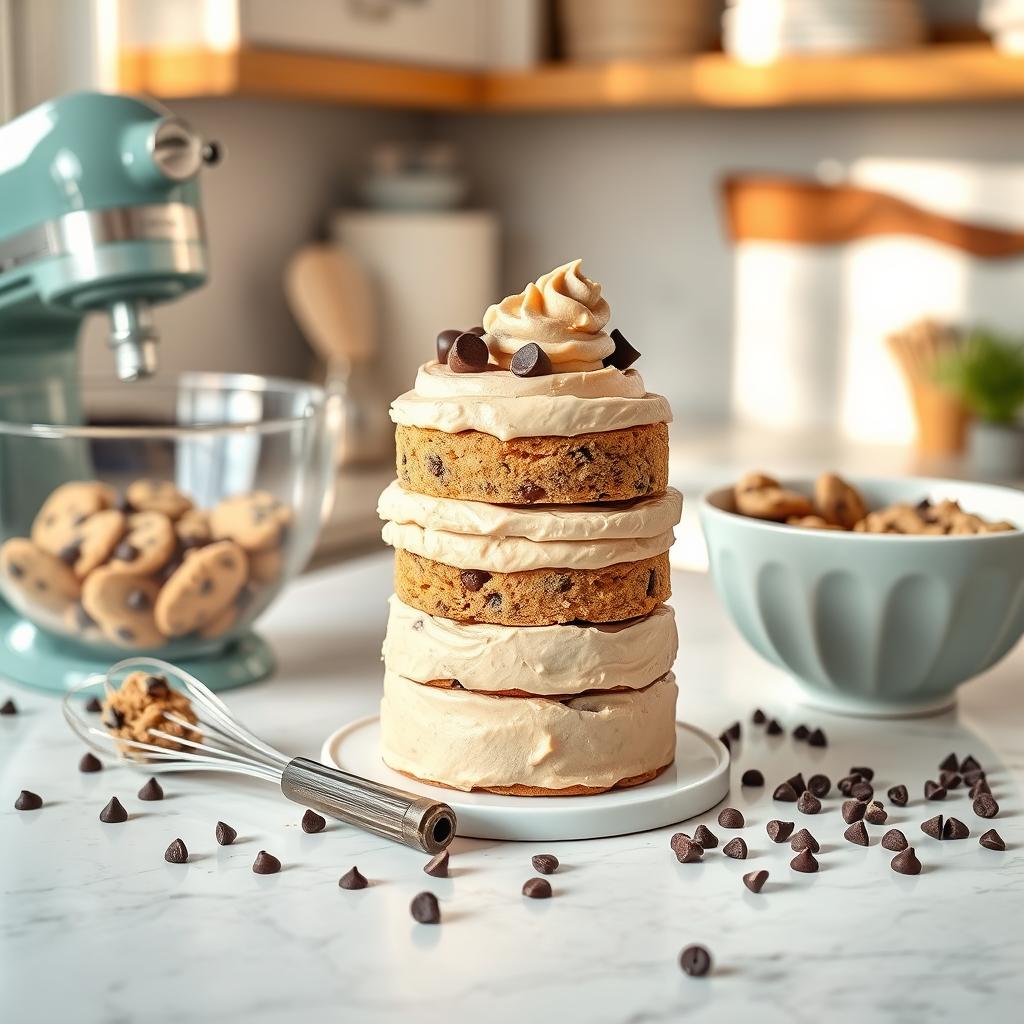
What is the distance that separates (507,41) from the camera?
2.42m

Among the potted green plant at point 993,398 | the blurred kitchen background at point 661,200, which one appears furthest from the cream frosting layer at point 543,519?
the potted green plant at point 993,398

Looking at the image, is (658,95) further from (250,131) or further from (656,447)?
(656,447)

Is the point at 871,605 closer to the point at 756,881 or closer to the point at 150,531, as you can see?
the point at 756,881

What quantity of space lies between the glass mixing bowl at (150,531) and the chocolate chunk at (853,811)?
0.47 metres

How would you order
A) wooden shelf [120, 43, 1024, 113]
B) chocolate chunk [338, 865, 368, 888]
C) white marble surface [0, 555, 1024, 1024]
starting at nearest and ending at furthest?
white marble surface [0, 555, 1024, 1024] < chocolate chunk [338, 865, 368, 888] < wooden shelf [120, 43, 1024, 113]

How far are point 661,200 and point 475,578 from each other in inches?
77.3

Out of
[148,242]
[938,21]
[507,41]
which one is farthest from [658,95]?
[148,242]

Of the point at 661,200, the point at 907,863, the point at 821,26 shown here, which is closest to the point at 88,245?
the point at 907,863

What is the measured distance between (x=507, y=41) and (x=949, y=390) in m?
0.92

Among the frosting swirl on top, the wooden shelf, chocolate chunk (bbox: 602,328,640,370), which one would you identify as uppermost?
the wooden shelf

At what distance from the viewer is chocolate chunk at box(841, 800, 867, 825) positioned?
830mm

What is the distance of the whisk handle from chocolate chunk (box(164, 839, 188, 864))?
75mm

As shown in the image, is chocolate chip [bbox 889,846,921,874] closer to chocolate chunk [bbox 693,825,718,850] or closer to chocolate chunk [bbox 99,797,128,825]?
chocolate chunk [bbox 693,825,718,850]

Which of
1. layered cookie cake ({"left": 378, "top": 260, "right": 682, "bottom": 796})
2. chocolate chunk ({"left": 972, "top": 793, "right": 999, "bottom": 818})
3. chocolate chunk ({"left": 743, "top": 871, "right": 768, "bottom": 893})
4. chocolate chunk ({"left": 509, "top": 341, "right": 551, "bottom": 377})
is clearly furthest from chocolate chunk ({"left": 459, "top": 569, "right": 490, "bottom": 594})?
chocolate chunk ({"left": 972, "top": 793, "right": 999, "bottom": 818})
